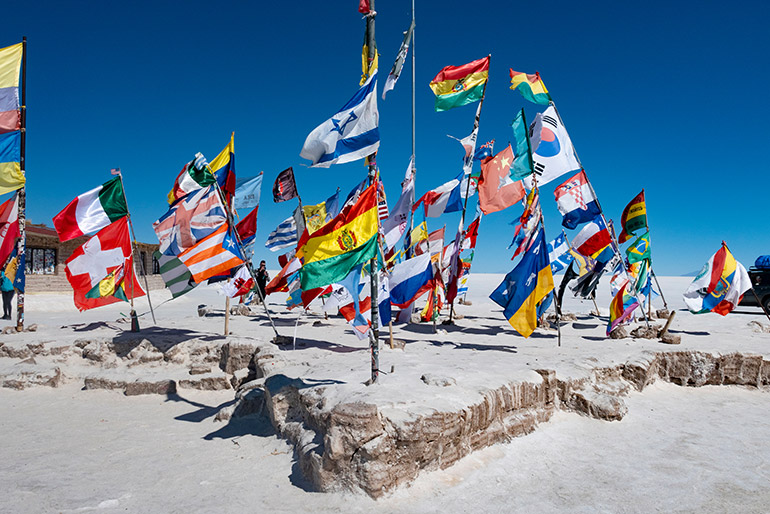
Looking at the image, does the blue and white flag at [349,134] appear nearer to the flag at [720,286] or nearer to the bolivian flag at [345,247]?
the bolivian flag at [345,247]

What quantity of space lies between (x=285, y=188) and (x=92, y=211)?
16.4 ft

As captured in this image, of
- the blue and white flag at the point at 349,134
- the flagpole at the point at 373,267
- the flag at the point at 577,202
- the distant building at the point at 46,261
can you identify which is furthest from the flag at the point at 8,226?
the flag at the point at 577,202

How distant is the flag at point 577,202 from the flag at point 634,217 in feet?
11.8

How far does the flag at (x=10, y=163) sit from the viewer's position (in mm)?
12289

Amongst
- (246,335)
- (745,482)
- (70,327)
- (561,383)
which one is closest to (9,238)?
(70,327)

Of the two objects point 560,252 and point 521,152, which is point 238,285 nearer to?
point 521,152

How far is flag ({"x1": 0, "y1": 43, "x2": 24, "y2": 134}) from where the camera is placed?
Answer: 41.2ft

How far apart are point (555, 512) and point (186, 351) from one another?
8963mm

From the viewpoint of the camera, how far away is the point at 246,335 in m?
11.9

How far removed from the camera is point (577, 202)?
11.8 meters

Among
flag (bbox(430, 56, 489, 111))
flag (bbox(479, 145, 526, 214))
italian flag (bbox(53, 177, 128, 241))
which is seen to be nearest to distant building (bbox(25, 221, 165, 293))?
italian flag (bbox(53, 177, 128, 241))

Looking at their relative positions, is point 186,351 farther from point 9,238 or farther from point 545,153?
point 545,153

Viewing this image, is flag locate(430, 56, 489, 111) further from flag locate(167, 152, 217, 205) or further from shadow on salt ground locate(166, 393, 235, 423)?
shadow on salt ground locate(166, 393, 235, 423)

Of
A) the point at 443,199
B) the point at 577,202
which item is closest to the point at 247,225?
the point at 443,199
